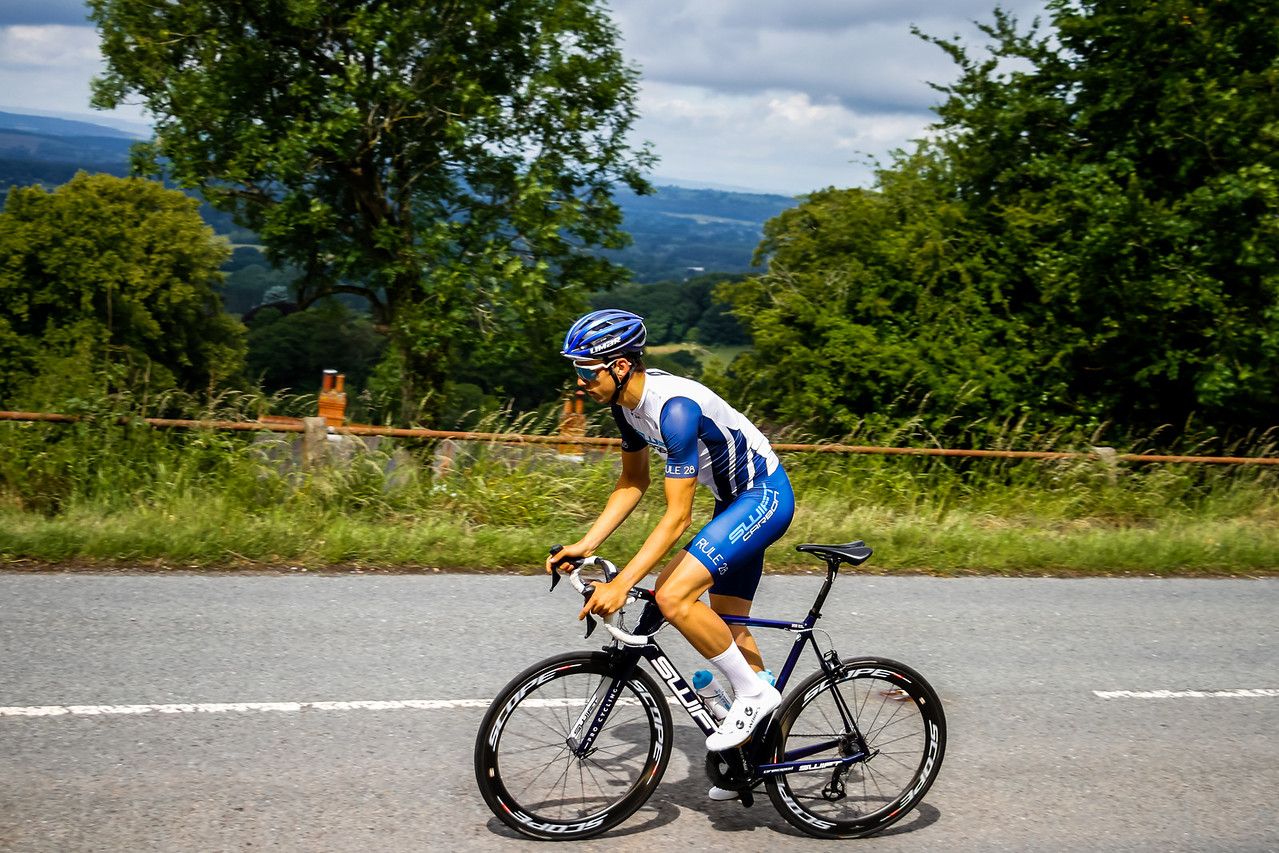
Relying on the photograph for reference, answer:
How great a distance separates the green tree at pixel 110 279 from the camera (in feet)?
123

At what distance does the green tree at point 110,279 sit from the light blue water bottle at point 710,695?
35.2 m

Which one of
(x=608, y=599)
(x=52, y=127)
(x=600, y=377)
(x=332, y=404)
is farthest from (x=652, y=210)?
(x=608, y=599)

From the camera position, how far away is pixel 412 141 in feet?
82.3

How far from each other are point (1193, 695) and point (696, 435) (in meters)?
3.99

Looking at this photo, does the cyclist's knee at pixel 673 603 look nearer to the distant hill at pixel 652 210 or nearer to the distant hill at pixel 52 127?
the distant hill at pixel 652 210

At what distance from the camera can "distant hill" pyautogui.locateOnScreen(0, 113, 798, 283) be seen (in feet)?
217

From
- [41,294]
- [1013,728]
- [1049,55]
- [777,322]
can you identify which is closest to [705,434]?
[1013,728]

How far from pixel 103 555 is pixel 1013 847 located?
19.6 feet

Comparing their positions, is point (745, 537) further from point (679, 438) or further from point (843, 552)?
point (679, 438)

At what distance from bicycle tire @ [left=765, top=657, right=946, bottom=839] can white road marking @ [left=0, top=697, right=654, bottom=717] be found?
5.78ft

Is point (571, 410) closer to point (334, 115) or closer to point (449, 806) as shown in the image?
point (449, 806)

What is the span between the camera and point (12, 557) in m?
7.19

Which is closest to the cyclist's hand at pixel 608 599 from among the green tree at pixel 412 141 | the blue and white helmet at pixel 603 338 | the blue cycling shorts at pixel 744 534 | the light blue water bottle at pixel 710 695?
the blue cycling shorts at pixel 744 534

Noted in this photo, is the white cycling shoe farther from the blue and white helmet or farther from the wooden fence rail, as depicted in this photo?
the wooden fence rail
